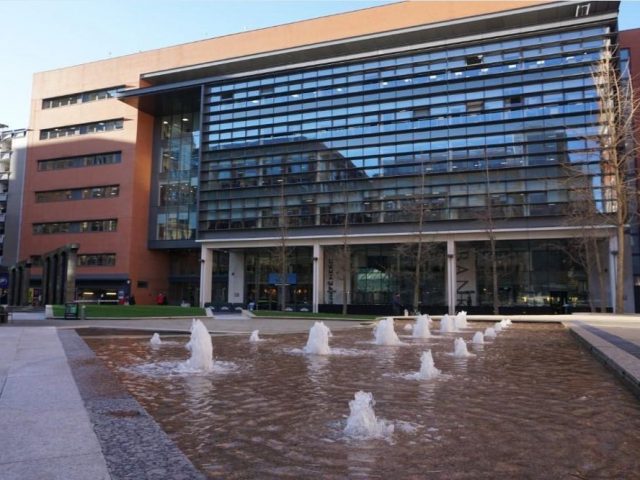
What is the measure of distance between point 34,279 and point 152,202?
17053mm

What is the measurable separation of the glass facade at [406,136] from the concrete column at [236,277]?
4.79m

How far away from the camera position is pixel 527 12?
42594mm

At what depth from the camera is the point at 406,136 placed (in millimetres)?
46406

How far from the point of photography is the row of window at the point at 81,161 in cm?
5966

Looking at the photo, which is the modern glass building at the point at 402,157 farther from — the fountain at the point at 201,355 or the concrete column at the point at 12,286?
the fountain at the point at 201,355

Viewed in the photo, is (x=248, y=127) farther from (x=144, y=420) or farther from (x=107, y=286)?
(x=144, y=420)

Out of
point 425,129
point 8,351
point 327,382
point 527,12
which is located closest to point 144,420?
point 327,382

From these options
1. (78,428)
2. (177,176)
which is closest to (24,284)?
(177,176)

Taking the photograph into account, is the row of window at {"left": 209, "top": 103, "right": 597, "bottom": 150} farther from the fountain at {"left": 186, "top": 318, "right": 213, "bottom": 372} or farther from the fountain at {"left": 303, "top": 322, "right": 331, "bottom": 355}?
the fountain at {"left": 186, "top": 318, "right": 213, "bottom": 372}

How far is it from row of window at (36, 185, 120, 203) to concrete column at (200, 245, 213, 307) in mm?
13802

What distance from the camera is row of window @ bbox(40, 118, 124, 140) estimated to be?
6021cm

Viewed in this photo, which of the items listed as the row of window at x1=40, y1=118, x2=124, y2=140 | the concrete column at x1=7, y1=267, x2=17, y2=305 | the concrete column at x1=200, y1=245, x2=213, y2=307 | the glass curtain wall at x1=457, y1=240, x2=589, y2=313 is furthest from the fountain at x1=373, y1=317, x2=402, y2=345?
the row of window at x1=40, y1=118, x2=124, y2=140

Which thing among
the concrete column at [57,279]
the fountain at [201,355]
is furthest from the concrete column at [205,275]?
the fountain at [201,355]

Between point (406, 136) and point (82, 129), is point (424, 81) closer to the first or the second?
point (406, 136)
